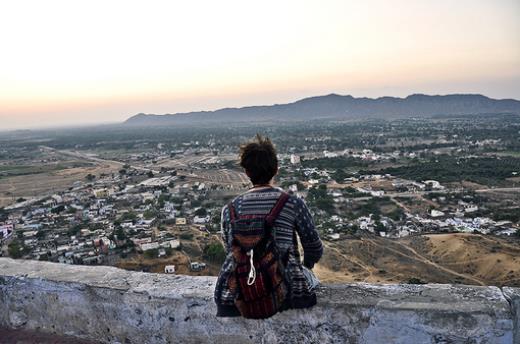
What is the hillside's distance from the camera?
40.3 ft

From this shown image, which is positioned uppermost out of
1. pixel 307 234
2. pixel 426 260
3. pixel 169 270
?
pixel 307 234

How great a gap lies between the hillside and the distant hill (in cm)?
12506

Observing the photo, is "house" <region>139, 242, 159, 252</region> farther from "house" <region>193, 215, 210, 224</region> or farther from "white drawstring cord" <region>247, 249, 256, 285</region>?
"white drawstring cord" <region>247, 249, 256, 285</region>

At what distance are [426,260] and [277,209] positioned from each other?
45.4 ft

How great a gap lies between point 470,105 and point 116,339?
522ft

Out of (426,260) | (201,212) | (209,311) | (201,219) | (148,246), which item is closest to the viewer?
(209,311)

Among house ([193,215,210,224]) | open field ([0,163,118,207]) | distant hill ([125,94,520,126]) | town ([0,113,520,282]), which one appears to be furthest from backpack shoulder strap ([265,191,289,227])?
distant hill ([125,94,520,126])

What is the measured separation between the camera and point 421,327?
1719 millimetres

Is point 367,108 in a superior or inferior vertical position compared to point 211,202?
superior

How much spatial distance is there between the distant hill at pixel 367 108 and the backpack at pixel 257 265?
458 feet

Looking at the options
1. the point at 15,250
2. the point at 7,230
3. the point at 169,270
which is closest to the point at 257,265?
the point at 169,270

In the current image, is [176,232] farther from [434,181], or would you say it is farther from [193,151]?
[193,151]

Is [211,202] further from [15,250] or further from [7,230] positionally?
[15,250]

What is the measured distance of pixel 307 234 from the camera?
5.85 ft
